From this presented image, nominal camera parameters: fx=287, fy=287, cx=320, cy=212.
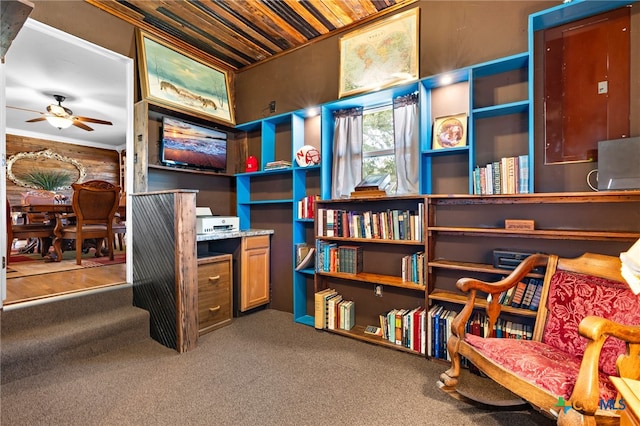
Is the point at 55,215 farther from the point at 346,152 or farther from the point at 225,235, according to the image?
the point at 346,152

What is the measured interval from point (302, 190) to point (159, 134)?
1634 millimetres

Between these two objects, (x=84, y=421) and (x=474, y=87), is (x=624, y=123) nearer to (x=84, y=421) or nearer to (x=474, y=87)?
(x=474, y=87)

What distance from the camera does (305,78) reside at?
3234 mm

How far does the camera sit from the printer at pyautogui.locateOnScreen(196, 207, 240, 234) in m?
2.74

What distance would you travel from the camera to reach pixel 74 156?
7211 mm

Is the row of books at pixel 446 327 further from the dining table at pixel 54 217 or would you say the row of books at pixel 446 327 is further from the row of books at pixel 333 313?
the dining table at pixel 54 217

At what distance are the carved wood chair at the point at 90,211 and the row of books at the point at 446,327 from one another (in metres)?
4.22

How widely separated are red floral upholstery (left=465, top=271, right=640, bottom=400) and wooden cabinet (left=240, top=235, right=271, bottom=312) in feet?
7.17

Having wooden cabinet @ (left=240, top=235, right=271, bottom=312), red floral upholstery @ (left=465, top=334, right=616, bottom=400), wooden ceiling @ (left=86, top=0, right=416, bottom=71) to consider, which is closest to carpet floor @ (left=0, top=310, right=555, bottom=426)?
red floral upholstery @ (left=465, top=334, right=616, bottom=400)

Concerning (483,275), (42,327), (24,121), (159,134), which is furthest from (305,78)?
(24,121)

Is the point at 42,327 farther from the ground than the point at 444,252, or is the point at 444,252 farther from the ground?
the point at 444,252

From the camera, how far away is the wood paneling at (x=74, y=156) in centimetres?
632

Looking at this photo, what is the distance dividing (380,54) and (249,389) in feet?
9.57

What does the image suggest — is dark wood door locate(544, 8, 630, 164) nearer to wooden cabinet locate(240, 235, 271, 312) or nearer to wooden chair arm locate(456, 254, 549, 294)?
wooden chair arm locate(456, 254, 549, 294)
